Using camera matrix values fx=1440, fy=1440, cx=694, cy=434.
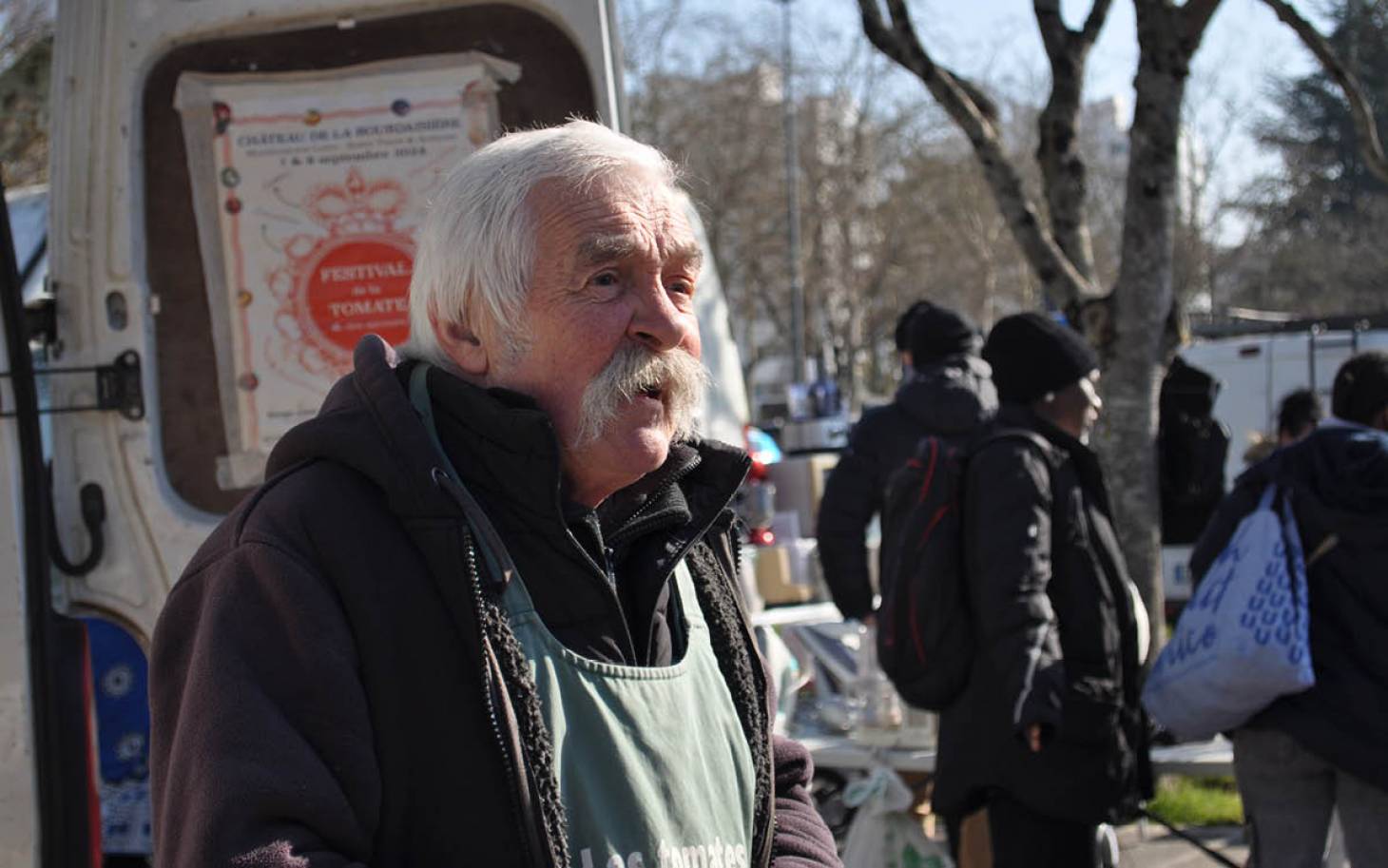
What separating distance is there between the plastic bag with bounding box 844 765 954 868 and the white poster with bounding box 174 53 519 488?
7.04ft

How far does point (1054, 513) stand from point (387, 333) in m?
1.68

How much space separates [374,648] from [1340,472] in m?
3.03

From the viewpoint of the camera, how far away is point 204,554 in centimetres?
152

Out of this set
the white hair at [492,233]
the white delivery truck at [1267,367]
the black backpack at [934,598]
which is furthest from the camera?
the white delivery truck at [1267,367]

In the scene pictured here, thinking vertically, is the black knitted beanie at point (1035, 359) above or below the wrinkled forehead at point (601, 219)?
below

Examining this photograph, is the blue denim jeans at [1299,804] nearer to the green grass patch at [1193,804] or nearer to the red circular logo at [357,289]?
the green grass patch at [1193,804]

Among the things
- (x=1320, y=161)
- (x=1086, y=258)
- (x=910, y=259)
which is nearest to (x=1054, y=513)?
(x=1086, y=258)

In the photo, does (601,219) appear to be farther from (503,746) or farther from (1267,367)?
Result: (1267,367)

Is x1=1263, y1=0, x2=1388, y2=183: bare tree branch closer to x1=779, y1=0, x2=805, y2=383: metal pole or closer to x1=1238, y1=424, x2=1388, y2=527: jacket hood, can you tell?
x1=1238, y1=424, x2=1388, y2=527: jacket hood

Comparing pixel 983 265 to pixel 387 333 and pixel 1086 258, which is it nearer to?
pixel 1086 258

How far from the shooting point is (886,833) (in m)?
4.40

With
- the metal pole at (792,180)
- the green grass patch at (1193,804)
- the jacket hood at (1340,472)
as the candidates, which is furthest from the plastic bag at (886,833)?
the metal pole at (792,180)

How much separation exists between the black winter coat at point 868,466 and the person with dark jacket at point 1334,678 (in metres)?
1.69

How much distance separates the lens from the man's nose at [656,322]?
5.56 ft
